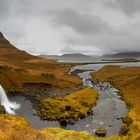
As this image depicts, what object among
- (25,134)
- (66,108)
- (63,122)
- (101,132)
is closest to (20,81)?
(66,108)

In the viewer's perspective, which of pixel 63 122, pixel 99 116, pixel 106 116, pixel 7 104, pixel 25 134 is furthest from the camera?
pixel 7 104

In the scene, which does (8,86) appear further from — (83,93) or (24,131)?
(24,131)

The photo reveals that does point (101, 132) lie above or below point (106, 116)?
below

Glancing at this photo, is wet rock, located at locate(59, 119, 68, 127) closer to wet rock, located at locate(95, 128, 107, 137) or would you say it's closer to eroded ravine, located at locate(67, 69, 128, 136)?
eroded ravine, located at locate(67, 69, 128, 136)

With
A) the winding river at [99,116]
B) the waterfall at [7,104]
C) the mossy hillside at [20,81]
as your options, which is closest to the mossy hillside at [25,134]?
the winding river at [99,116]

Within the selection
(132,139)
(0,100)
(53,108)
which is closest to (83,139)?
(132,139)

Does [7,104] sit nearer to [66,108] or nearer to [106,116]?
[66,108]

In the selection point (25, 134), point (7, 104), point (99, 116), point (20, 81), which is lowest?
point (99, 116)

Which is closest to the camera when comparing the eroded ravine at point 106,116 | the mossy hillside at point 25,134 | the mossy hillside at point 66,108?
the mossy hillside at point 25,134

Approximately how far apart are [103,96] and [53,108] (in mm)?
26711

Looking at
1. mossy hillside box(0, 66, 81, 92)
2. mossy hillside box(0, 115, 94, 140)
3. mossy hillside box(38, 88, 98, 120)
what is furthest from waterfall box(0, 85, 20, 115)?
mossy hillside box(0, 115, 94, 140)

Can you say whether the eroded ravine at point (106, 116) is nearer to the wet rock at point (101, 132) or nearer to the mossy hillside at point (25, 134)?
the wet rock at point (101, 132)

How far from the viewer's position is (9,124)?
4372cm

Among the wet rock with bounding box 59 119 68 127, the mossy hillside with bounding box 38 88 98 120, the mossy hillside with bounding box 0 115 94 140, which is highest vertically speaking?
the mossy hillside with bounding box 0 115 94 140
